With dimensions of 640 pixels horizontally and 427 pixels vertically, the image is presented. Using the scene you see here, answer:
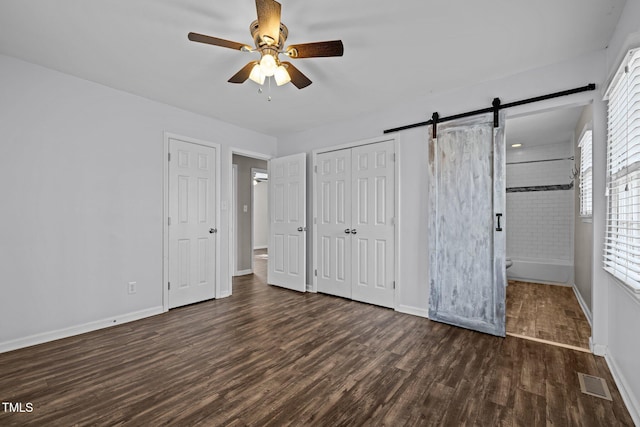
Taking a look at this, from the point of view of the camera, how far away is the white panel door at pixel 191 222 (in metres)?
3.71

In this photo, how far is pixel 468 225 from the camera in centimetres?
302

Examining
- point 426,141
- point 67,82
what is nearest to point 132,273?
point 67,82

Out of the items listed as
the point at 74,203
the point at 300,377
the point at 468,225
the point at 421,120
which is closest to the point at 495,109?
the point at 421,120

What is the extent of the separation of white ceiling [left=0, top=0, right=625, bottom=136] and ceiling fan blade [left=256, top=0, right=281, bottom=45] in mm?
260

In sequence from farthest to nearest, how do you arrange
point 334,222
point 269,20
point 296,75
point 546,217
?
point 546,217 < point 334,222 < point 296,75 < point 269,20

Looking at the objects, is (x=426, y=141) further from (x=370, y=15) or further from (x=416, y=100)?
(x=370, y=15)

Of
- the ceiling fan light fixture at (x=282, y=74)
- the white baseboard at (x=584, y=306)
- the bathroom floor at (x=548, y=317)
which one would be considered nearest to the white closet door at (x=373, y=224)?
the bathroom floor at (x=548, y=317)

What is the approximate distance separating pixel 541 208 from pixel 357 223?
4.00 m

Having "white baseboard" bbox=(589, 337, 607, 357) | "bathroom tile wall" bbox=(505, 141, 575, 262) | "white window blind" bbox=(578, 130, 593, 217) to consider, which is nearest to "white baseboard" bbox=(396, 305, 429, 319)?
"white baseboard" bbox=(589, 337, 607, 357)

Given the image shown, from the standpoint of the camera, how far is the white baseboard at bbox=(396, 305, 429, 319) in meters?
3.35

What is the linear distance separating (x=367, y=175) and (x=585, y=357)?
9.00 feet

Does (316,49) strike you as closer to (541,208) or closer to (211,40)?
(211,40)

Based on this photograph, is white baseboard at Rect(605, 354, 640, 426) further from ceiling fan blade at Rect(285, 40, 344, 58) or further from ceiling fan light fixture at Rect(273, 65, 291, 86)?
ceiling fan light fixture at Rect(273, 65, 291, 86)

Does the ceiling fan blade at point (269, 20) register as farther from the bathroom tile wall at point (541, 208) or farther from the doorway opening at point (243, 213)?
the bathroom tile wall at point (541, 208)
